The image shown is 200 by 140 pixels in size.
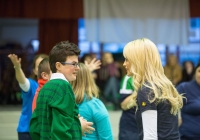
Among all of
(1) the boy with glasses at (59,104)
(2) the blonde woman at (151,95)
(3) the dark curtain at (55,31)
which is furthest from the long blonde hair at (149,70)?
(3) the dark curtain at (55,31)

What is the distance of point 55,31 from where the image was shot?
27.1ft

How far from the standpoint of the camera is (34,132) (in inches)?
85.4

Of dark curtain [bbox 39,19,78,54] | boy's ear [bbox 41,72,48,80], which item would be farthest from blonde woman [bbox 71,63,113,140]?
dark curtain [bbox 39,19,78,54]

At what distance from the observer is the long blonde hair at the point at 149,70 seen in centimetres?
220

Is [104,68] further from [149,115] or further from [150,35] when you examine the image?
[149,115]

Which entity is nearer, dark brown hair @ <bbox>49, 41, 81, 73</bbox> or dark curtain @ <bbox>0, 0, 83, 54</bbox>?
dark brown hair @ <bbox>49, 41, 81, 73</bbox>

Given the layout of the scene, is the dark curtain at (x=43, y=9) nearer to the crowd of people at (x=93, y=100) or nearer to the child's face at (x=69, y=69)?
the crowd of people at (x=93, y=100)

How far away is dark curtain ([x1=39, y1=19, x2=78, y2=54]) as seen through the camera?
8.26 metres

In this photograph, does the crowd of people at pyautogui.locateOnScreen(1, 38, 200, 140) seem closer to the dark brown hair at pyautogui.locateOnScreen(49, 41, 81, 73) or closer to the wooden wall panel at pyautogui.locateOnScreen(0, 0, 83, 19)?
the dark brown hair at pyautogui.locateOnScreen(49, 41, 81, 73)

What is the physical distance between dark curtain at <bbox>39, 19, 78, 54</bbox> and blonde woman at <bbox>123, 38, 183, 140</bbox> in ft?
19.9

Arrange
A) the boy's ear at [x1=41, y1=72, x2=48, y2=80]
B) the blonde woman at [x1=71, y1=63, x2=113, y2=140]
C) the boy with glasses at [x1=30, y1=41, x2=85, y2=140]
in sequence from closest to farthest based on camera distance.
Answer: the boy with glasses at [x1=30, y1=41, x2=85, y2=140], the blonde woman at [x1=71, y1=63, x2=113, y2=140], the boy's ear at [x1=41, y1=72, x2=48, y2=80]

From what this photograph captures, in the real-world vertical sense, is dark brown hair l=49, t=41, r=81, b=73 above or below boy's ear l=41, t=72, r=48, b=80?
above

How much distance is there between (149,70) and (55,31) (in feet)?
20.3

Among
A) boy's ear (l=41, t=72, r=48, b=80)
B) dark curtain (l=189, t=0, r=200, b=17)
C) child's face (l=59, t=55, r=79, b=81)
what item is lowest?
boy's ear (l=41, t=72, r=48, b=80)
